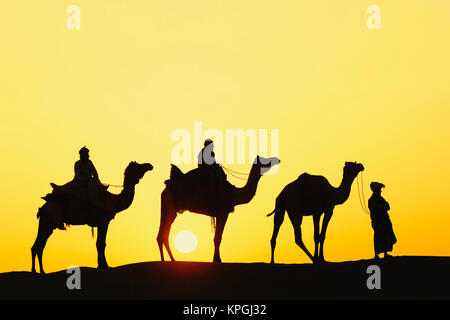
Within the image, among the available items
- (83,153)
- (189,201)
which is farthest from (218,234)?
(83,153)

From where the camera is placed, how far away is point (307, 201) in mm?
32188

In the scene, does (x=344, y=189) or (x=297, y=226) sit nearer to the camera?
(x=297, y=226)

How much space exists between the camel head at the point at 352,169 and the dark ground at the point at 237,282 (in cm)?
347

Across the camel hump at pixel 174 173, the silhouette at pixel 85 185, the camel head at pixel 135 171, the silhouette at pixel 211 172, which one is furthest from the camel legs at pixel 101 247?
the silhouette at pixel 211 172

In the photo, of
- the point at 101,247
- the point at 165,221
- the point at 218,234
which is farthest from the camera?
the point at 165,221

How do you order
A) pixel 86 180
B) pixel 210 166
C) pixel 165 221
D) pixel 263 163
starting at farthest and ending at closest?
1. pixel 263 163
2. pixel 165 221
3. pixel 210 166
4. pixel 86 180

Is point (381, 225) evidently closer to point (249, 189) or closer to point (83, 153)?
point (249, 189)

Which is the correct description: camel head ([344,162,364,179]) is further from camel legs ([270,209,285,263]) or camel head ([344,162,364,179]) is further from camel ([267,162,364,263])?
camel legs ([270,209,285,263])

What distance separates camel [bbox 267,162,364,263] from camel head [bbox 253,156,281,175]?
94 centimetres

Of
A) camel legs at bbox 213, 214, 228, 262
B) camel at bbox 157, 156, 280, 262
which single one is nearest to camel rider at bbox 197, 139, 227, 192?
camel at bbox 157, 156, 280, 262

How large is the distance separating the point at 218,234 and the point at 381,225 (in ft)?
14.6

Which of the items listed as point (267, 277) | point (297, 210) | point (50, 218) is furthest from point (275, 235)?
point (50, 218)

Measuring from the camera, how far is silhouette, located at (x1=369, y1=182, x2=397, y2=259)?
30875mm
